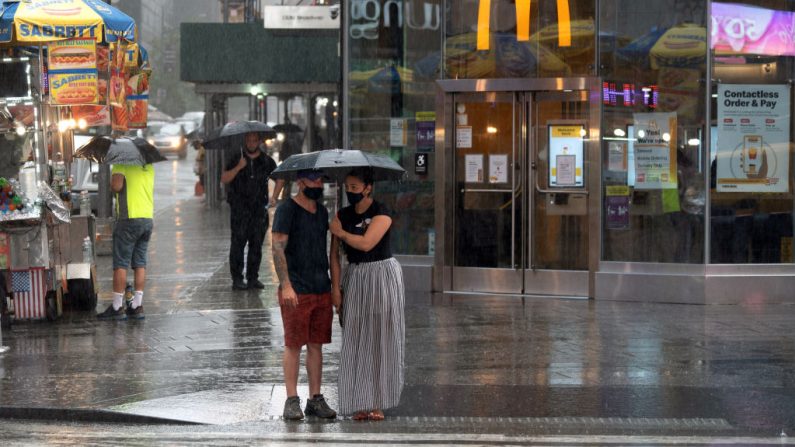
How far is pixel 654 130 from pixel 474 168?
210 centimetres

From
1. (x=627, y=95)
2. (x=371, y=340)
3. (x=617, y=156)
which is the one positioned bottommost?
(x=371, y=340)

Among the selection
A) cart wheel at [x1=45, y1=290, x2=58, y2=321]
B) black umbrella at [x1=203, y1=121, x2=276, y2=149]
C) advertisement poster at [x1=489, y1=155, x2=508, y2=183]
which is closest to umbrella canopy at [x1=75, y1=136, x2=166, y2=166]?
cart wheel at [x1=45, y1=290, x2=58, y2=321]

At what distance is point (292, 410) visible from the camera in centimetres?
847

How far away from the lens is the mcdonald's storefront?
45.3ft

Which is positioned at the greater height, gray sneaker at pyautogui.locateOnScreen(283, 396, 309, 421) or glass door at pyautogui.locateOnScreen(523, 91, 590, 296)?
glass door at pyautogui.locateOnScreen(523, 91, 590, 296)

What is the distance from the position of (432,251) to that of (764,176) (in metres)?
3.81

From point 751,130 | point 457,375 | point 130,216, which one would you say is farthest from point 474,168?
point 457,375

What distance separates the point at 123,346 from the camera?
11336 mm

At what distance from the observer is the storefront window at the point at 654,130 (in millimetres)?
13805

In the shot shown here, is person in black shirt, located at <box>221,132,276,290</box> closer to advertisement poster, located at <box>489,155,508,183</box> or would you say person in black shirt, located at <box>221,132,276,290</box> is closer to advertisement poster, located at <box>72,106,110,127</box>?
advertisement poster, located at <box>72,106,110,127</box>

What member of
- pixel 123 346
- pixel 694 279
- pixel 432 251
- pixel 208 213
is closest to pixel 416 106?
pixel 432 251

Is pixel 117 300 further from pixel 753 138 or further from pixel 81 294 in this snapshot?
pixel 753 138

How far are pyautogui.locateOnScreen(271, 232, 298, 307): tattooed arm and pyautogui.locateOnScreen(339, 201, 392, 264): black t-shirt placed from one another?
409mm

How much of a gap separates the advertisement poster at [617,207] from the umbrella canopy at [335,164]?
6.05m
